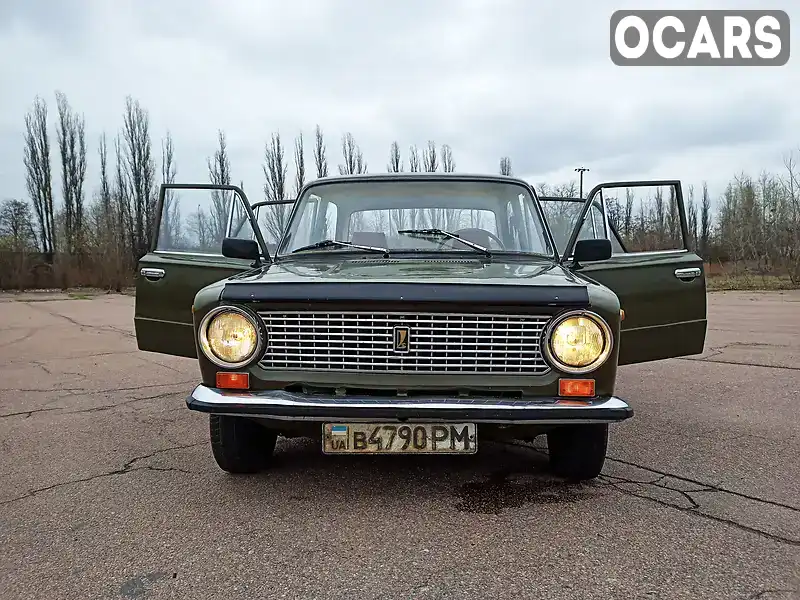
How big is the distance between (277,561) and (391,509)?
2.14 ft

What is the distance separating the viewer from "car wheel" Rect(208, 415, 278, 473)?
326 cm

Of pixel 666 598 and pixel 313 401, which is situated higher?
pixel 313 401

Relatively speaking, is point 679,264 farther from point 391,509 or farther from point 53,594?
point 53,594

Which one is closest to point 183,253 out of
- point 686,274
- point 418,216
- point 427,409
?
point 418,216

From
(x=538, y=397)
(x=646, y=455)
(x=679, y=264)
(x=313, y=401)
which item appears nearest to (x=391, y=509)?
(x=313, y=401)

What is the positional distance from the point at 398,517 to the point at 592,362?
1058mm

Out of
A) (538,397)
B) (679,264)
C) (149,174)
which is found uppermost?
(149,174)

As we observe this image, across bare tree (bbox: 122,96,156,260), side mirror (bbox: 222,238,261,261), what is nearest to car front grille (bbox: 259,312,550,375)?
side mirror (bbox: 222,238,261,261)

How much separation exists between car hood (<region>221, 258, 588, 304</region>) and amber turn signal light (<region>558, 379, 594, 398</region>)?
0.33 meters

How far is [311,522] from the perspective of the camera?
286 centimetres

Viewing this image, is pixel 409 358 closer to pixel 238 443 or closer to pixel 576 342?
pixel 576 342

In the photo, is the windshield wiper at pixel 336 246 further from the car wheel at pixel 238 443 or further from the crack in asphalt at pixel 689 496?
the crack in asphalt at pixel 689 496

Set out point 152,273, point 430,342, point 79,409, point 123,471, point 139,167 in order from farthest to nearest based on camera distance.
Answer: point 139,167, point 79,409, point 152,273, point 123,471, point 430,342

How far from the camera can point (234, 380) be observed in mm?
2957
